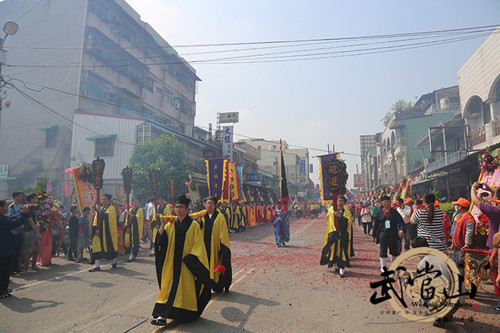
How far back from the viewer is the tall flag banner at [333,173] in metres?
9.12

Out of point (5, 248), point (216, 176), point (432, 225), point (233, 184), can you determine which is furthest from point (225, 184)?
point (432, 225)

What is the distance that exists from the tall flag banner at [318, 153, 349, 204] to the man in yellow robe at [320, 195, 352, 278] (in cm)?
60

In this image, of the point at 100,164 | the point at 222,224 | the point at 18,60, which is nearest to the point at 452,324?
the point at 222,224

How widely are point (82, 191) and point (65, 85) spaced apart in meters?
18.7

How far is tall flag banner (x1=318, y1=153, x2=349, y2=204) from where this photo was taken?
9117 millimetres

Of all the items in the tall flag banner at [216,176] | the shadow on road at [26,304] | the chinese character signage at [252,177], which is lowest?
the shadow on road at [26,304]

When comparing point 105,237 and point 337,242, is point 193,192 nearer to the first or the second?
point 105,237

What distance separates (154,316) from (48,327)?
1.55 m

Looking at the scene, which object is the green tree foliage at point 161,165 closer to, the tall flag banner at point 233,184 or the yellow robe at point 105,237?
the tall flag banner at point 233,184

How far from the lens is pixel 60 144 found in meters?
26.6

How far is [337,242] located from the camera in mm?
8266

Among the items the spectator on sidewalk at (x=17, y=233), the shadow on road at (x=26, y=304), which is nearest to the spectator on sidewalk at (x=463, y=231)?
the shadow on road at (x=26, y=304)

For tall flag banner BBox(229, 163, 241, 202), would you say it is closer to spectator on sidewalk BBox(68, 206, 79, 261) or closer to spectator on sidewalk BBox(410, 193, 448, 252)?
spectator on sidewalk BBox(68, 206, 79, 261)

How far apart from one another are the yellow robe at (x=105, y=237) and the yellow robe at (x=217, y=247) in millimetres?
4103
